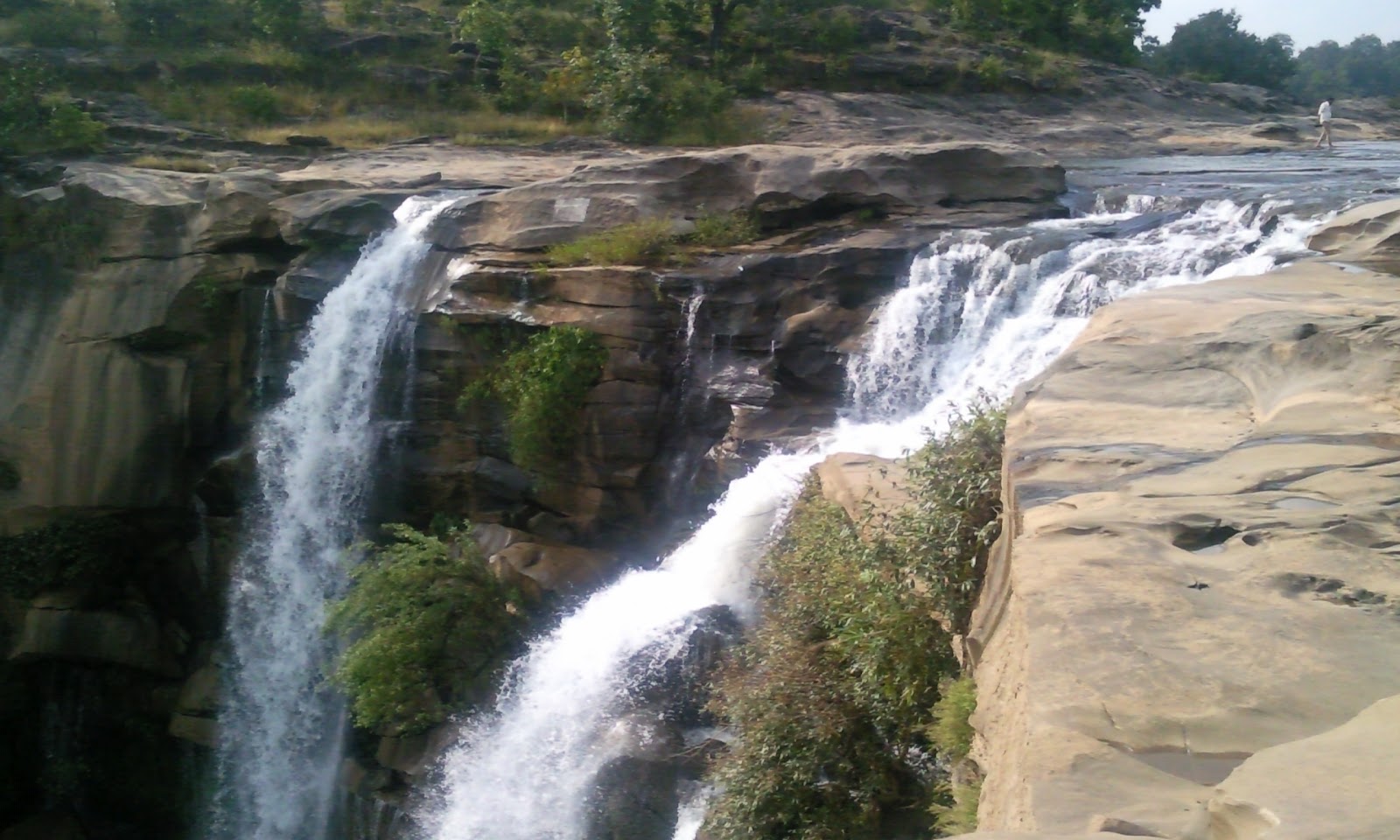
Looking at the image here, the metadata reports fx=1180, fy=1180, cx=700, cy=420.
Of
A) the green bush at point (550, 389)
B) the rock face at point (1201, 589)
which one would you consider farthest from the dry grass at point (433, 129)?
the rock face at point (1201, 589)

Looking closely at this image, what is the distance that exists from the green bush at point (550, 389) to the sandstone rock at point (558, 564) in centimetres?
111

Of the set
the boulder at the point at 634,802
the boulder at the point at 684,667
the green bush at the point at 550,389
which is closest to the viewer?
the boulder at the point at 634,802

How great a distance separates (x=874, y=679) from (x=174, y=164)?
14427 mm

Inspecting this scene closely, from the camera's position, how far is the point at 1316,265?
8438mm

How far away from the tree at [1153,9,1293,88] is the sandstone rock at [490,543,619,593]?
28.5 m

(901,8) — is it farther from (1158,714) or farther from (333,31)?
(1158,714)

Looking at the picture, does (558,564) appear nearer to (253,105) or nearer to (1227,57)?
(253,105)

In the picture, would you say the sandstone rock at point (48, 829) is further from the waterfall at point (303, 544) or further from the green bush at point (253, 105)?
the green bush at point (253, 105)

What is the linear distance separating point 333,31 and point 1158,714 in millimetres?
23982

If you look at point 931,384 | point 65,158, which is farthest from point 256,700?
point 65,158

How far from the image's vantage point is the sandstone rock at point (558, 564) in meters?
10.6

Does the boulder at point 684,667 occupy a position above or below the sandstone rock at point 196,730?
above

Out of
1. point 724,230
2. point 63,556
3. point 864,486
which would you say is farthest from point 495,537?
point 63,556

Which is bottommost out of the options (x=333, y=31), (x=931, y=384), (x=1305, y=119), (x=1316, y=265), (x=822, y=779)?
(x=822, y=779)
